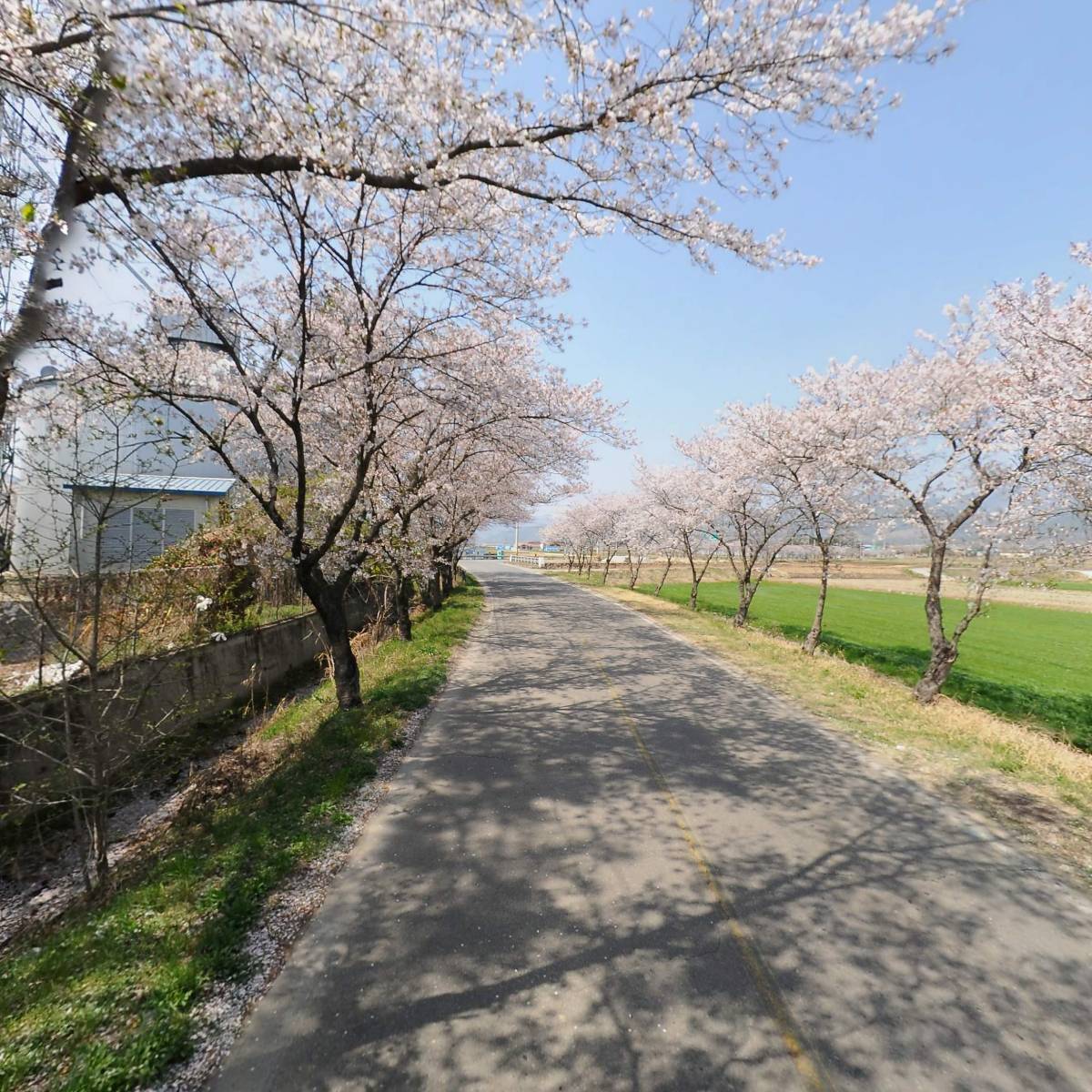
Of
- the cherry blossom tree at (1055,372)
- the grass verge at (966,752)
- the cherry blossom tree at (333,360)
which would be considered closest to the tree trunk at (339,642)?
the cherry blossom tree at (333,360)

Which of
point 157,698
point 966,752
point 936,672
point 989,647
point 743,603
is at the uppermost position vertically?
point 743,603

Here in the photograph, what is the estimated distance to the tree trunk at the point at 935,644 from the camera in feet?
36.1

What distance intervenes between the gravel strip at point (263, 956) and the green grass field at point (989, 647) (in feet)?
41.3

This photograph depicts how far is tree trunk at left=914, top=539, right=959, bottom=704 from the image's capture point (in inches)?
433

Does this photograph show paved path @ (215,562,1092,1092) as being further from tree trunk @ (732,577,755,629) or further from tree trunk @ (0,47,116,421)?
tree trunk @ (732,577,755,629)

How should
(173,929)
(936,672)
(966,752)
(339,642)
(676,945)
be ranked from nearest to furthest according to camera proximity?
(676,945) → (173,929) → (966,752) → (339,642) → (936,672)

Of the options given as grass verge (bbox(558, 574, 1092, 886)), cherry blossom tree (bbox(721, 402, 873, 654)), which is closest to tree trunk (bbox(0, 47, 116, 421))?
grass verge (bbox(558, 574, 1092, 886))

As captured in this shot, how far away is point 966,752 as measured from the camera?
7699 millimetres

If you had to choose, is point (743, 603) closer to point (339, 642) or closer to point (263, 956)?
point (339, 642)

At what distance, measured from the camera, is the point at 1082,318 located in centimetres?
869

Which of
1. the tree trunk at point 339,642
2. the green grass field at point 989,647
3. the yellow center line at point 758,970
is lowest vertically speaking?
the green grass field at point 989,647

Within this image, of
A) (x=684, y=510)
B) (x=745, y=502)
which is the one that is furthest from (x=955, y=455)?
(x=684, y=510)

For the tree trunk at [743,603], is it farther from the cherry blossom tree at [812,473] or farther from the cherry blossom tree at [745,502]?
the cherry blossom tree at [812,473]

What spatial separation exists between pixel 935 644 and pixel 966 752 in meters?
4.34
